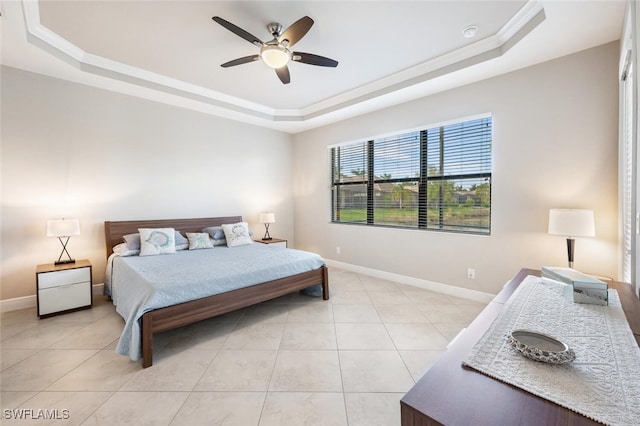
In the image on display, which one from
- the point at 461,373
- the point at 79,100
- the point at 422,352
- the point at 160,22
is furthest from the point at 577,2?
the point at 79,100

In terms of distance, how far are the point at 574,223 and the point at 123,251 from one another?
4777mm

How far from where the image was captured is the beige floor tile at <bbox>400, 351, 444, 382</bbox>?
196cm

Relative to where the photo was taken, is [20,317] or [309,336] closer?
[309,336]

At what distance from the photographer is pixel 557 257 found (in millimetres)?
2693

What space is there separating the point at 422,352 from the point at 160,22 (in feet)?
12.3

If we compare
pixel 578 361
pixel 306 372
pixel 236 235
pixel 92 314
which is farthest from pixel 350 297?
pixel 92 314

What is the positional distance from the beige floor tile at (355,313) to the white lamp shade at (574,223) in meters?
1.86

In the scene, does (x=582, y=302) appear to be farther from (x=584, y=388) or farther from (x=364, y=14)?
(x=364, y=14)

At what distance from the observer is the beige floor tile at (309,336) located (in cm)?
231

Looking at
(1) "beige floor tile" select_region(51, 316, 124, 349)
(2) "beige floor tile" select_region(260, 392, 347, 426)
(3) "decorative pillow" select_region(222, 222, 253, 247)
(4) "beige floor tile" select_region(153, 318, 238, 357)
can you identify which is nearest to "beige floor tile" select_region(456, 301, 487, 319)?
(2) "beige floor tile" select_region(260, 392, 347, 426)

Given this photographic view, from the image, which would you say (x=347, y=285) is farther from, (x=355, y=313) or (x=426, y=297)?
(x=426, y=297)

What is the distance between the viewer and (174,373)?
1.95 metres

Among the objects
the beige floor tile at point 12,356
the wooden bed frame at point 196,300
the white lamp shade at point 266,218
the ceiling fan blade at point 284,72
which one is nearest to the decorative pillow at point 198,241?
the wooden bed frame at point 196,300

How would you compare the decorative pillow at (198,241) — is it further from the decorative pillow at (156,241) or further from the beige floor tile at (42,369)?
the beige floor tile at (42,369)
